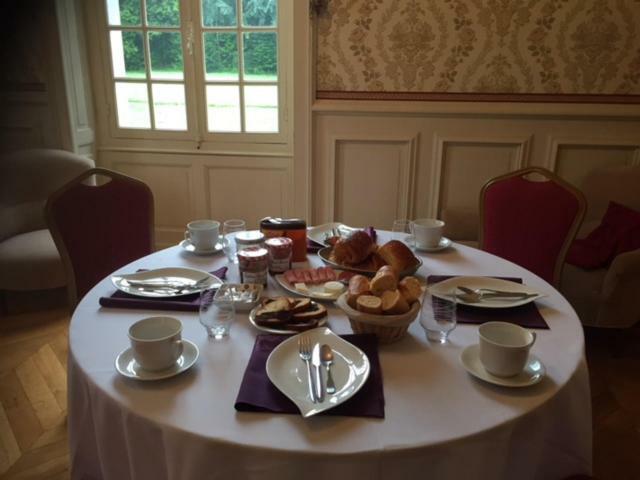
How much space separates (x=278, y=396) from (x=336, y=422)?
0.11 meters

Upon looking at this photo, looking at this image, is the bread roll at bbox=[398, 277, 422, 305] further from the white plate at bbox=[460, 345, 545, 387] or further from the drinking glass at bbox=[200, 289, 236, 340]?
the drinking glass at bbox=[200, 289, 236, 340]

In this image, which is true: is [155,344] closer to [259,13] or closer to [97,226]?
[97,226]

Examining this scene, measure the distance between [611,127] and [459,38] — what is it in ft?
2.99

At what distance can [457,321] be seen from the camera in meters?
1.14

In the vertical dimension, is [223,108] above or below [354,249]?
above

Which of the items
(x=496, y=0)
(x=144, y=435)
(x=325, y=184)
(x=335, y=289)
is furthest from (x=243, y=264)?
(x=496, y=0)

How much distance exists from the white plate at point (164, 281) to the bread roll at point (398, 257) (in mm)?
425

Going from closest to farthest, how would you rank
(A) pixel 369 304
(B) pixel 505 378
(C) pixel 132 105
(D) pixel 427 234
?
1. (B) pixel 505 378
2. (A) pixel 369 304
3. (D) pixel 427 234
4. (C) pixel 132 105

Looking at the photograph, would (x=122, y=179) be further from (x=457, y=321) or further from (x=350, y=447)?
(x=350, y=447)

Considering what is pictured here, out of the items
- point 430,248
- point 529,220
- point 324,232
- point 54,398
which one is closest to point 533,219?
point 529,220

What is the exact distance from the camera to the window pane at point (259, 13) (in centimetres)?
303

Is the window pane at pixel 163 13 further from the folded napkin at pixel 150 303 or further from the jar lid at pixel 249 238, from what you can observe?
the folded napkin at pixel 150 303

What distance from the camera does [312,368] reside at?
3.01 feet

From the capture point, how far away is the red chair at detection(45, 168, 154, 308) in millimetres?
1692
